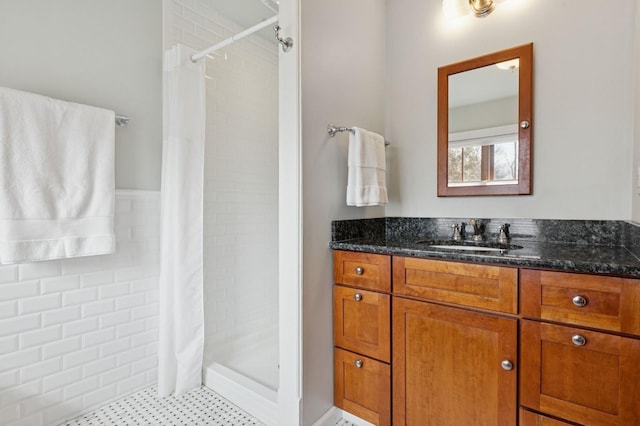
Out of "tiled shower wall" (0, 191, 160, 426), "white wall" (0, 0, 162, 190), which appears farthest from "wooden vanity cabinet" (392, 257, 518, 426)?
"white wall" (0, 0, 162, 190)

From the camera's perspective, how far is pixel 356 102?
187cm

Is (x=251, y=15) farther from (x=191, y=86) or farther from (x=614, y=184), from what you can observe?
(x=614, y=184)

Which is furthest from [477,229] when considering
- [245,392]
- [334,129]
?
[245,392]

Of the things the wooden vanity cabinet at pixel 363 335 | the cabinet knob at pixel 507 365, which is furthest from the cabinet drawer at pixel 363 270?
the cabinet knob at pixel 507 365

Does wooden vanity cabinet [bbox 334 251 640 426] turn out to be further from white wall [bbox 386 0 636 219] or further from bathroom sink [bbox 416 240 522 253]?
white wall [bbox 386 0 636 219]

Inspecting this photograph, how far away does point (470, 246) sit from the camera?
1753 mm

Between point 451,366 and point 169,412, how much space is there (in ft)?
4.73

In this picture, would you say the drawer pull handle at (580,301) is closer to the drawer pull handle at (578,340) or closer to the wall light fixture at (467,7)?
the drawer pull handle at (578,340)

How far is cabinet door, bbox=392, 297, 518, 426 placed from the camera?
123 cm

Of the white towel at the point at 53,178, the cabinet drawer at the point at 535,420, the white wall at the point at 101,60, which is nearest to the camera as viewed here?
the cabinet drawer at the point at 535,420

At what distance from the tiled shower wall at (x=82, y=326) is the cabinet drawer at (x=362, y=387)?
3.78ft

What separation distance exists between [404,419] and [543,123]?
1.59 m

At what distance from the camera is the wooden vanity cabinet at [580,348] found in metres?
1.03

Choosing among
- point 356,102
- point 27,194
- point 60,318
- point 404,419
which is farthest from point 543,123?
point 60,318
